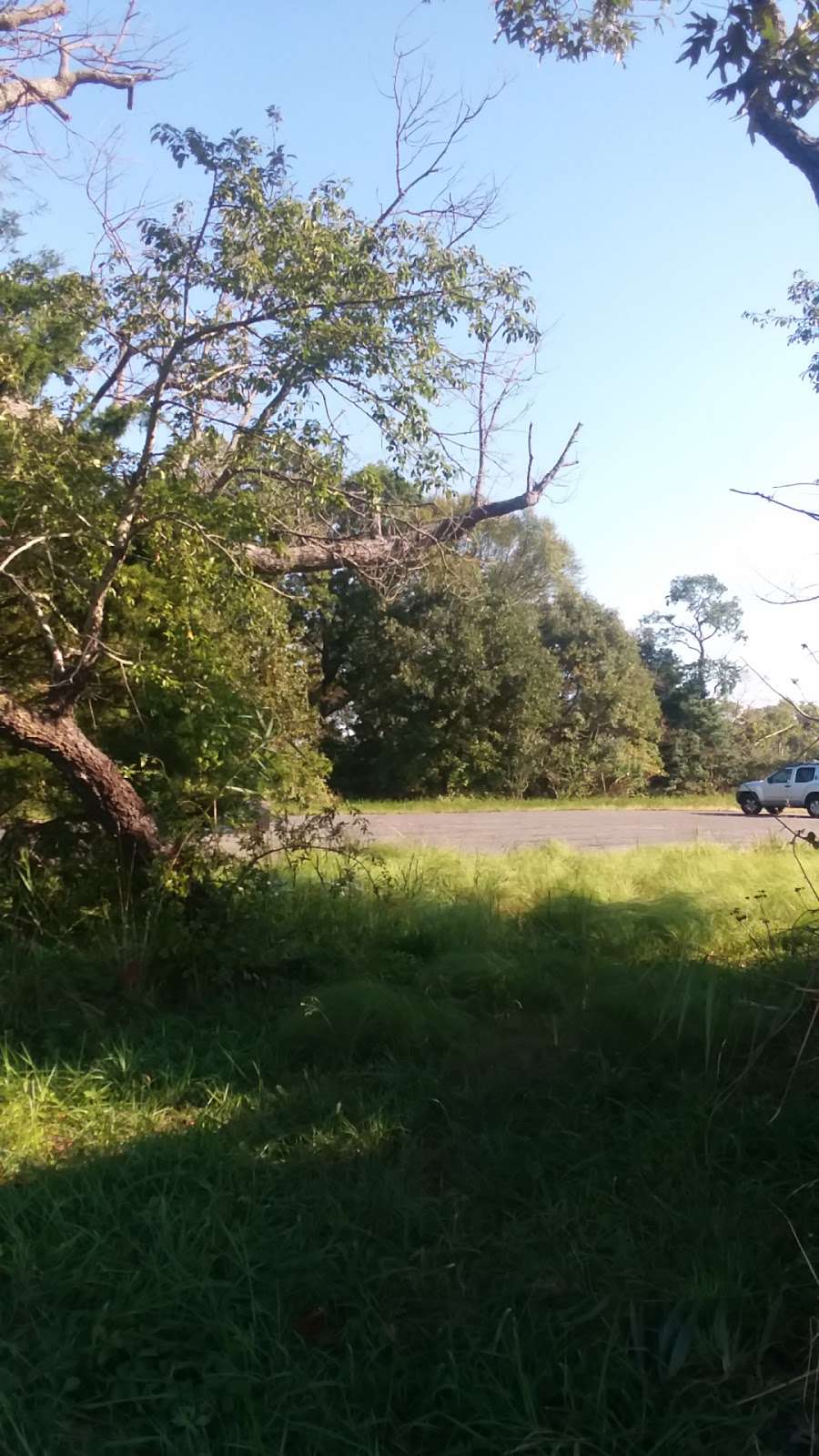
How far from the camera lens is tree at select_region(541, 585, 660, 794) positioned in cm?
3216

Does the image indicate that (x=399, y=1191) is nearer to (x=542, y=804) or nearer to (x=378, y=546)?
(x=378, y=546)

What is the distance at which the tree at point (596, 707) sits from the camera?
32.2 metres

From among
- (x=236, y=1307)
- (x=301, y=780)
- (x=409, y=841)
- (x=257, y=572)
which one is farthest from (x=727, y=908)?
(x=409, y=841)

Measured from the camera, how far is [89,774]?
652 centimetres

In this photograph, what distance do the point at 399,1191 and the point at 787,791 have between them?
2399cm

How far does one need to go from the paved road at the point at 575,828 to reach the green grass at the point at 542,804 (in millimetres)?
1100

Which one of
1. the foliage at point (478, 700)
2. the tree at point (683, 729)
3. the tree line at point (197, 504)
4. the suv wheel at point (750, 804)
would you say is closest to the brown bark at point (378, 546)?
the tree line at point (197, 504)

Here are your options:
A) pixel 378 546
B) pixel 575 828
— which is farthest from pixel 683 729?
pixel 378 546

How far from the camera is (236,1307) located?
3172 millimetres

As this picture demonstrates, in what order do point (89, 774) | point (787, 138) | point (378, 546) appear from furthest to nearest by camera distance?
point (378, 546), point (89, 774), point (787, 138)

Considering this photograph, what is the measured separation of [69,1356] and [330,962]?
Result: 11.6 feet

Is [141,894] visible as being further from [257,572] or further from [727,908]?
[727,908]

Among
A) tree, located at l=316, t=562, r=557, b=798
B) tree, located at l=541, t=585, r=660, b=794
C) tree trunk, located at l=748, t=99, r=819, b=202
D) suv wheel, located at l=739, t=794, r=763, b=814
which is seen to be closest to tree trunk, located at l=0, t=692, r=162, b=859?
tree trunk, located at l=748, t=99, r=819, b=202

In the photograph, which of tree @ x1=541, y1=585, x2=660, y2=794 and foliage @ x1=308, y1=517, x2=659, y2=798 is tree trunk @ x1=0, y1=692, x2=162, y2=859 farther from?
tree @ x1=541, y1=585, x2=660, y2=794
